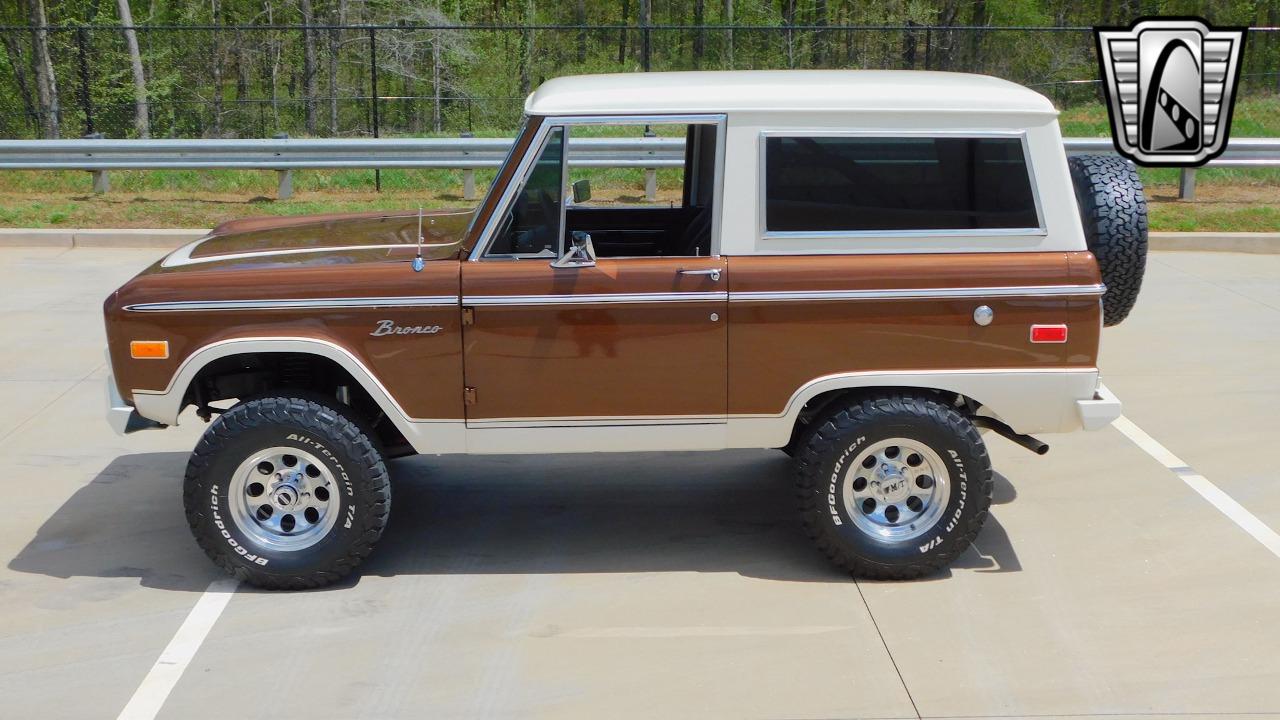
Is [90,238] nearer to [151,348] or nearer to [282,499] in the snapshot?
[151,348]

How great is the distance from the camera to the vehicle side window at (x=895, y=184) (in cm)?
497

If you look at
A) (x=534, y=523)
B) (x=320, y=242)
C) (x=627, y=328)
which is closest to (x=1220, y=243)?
(x=534, y=523)

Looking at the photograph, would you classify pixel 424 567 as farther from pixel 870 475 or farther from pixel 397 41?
pixel 397 41

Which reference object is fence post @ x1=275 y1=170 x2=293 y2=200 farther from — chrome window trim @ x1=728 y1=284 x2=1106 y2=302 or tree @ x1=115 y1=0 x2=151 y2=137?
chrome window trim @ x1=728 y1=284 x2=1106 y2=302

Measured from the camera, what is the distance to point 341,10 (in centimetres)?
2686

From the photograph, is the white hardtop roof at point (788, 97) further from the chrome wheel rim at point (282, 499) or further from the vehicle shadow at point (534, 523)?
the vehicle shadow at point (534, 523)

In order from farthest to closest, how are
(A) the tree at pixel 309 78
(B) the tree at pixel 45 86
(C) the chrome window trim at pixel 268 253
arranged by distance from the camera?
(A) the tree at pixel 309 78 < (B) the tree at pixel 45 86 < (C) the chrome window trim at pixel 268 253

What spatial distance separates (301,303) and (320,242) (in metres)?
0.65

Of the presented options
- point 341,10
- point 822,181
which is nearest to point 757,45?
point 341,10

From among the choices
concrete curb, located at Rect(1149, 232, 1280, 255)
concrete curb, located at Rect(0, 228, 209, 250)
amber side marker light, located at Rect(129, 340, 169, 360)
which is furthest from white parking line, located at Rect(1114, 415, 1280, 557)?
concrete curb, located at Rect(0, 228, 209, 250)

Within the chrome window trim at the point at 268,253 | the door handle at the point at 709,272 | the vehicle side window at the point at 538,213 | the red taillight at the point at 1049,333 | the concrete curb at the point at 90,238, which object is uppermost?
the vehicle side window at the point at 538,213

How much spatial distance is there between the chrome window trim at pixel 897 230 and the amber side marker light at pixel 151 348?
2323 mm

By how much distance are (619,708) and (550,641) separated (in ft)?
1.80

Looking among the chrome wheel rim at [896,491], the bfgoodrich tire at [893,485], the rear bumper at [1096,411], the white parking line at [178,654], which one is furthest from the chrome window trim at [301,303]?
the rear bumper at [1096,411]
